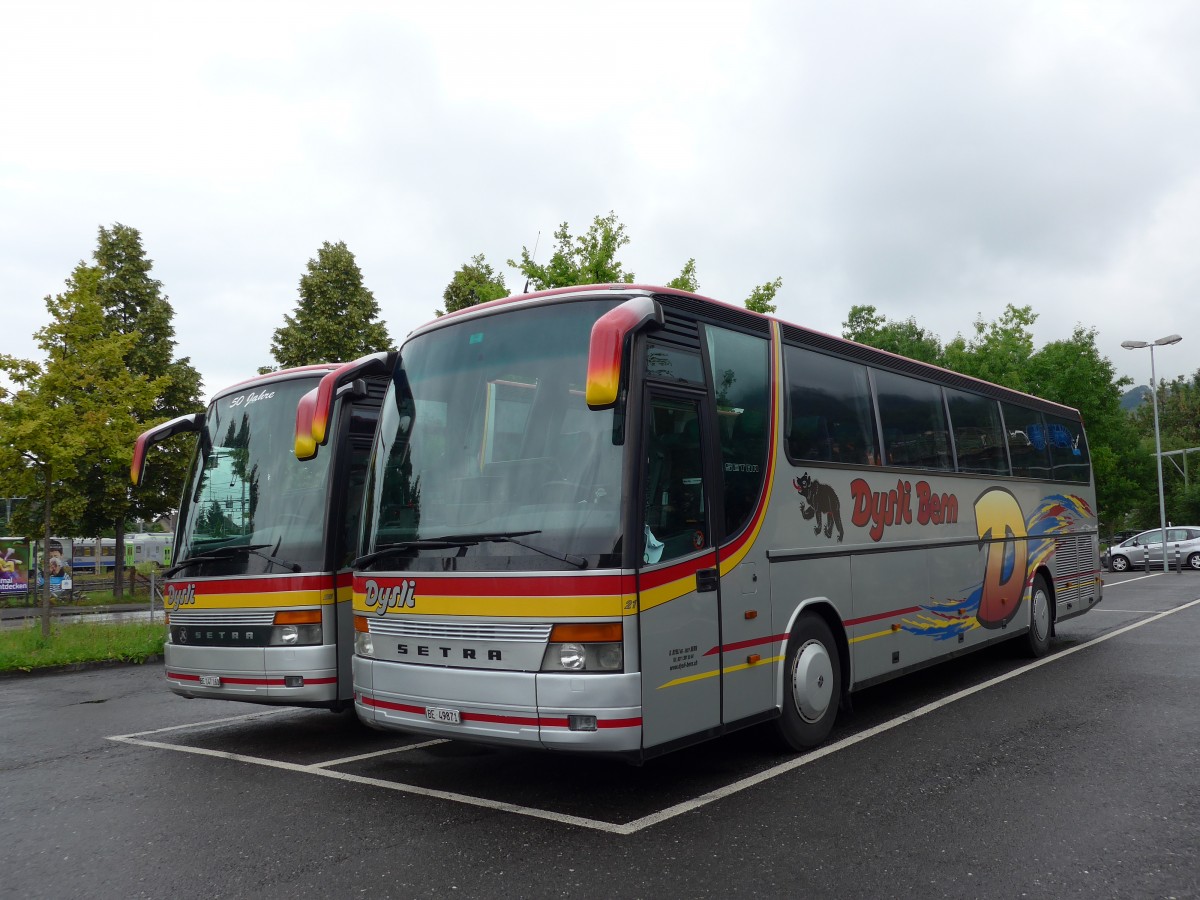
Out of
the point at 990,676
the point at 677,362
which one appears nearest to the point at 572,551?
the point at 677,362

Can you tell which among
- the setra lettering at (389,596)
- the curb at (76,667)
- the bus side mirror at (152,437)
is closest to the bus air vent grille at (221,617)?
the bus side mirror at (152,437)

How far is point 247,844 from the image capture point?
5.29m

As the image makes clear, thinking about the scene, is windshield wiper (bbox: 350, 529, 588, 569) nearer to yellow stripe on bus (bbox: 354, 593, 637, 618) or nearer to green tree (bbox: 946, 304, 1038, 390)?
yellow stripe on bus (bbox: 354, 593, 637, 618)

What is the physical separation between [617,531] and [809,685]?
8.43 ft

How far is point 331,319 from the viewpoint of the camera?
37.1 metres

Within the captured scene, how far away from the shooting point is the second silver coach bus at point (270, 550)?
7590mm

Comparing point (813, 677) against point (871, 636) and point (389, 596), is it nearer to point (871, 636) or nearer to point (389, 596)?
point (871, 636)

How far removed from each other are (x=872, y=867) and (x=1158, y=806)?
215 centimetres

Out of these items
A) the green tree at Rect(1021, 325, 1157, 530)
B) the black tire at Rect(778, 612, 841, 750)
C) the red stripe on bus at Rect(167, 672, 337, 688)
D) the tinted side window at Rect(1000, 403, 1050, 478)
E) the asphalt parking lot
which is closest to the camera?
the asphalt parking lot

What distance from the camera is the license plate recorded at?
5688mm

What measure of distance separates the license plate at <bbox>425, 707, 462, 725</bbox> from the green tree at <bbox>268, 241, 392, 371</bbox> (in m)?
31.6

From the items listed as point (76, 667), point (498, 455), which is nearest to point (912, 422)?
point (498, 455)

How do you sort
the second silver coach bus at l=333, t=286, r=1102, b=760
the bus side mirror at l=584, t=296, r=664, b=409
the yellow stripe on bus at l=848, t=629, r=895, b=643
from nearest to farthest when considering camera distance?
the bus side mirror at l=584, t=296, r=664, b=409, the second silver coach bus at l=333, t=286, r=1102, b=760, the yellow stripe on bus at l=848, t=629, r=895, b=643

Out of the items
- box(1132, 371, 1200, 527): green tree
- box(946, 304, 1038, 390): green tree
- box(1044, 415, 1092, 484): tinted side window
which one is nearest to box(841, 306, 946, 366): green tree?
box(946, 304, 1038, 390): green tree
